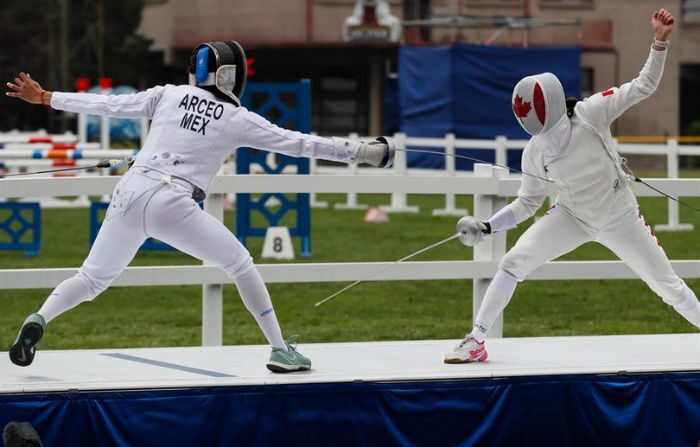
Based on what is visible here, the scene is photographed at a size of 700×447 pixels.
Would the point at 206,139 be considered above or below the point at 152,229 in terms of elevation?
above

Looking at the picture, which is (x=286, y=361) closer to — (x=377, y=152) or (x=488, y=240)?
(x=377, y=152)

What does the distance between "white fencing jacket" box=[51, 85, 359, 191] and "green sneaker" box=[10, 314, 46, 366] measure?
2.96 ft

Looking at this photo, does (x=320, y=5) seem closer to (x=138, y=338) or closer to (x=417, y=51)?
(x=417, y=51)

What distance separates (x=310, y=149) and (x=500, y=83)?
81.5ft

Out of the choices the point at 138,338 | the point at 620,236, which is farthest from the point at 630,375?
the point at 138,338

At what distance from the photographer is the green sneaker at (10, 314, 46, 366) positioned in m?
6.80

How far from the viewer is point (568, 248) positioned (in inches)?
307

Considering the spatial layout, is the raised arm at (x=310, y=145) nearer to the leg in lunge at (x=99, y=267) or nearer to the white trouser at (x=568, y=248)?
the leg in lunge at (x=99, y=267)

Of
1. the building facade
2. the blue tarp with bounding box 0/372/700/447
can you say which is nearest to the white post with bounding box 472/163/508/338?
the blue tarp with bounding box 0/372/700/447

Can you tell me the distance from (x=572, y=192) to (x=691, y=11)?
4025cm

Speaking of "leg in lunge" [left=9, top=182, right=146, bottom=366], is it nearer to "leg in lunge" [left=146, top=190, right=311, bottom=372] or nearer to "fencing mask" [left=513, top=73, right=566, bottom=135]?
"leg in lunge" [left=146, top=190, right=311, bottom=372]

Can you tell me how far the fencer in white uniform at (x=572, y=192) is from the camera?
24.6 ft

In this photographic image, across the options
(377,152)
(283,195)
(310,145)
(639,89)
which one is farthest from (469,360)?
(283,195)

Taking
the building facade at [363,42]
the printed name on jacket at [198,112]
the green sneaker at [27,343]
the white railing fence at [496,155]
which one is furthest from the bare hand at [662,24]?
the building facade at [363,42]
